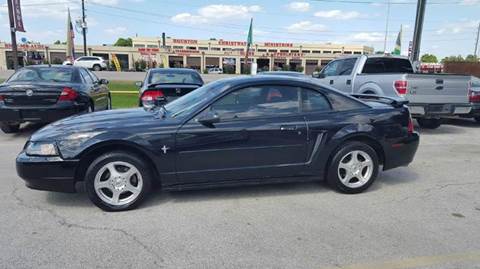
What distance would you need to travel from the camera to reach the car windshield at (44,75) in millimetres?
8188

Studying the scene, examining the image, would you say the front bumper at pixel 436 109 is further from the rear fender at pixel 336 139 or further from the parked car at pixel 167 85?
the parked car at pixel 167 85

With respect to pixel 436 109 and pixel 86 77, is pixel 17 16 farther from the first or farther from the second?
pixel 436 109

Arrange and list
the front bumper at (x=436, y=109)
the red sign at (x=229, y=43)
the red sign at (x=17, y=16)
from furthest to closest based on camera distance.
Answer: the red sign at (x=229, y=43)
the red sign at (x=17, y=16)
the front bumper at (x=436, y=109)

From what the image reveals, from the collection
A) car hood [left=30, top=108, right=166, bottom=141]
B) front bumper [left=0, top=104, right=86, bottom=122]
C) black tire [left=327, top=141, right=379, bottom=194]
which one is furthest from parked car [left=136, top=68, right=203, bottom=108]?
black tire [left=327, top=141, right=379, bottom=194]

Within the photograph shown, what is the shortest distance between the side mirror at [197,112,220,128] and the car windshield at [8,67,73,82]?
561cm

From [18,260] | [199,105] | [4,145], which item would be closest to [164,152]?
[199,105]

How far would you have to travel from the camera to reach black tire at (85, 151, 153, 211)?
393 centimetres

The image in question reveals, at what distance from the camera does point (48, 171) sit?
388cm

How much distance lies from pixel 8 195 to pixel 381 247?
4289 millimetres

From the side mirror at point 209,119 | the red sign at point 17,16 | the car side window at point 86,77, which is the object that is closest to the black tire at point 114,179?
the side mirror at point 209,119

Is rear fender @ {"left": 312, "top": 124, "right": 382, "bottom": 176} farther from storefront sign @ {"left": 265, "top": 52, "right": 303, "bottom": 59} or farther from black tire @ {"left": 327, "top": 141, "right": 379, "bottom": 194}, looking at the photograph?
storefront sign @ {"left": 265, "top": 52, "right": 303, "bottom": 59}

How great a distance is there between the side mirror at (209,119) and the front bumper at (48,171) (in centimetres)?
140

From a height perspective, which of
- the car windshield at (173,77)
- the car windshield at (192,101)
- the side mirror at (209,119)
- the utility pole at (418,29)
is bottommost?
the side mirror at (209,119)

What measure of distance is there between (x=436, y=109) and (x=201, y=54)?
72787 mm
